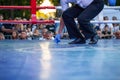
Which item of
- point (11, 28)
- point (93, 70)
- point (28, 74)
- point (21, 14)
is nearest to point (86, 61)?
point (93, 70)

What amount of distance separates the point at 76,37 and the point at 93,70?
240cm

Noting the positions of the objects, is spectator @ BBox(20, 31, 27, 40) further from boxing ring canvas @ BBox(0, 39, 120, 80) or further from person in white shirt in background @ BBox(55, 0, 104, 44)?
boxing ring canvas @ BBox(0, 39, 120, 80)

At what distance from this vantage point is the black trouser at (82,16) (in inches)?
185

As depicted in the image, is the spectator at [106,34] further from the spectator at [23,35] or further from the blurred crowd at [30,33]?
the spectator at [23,35]

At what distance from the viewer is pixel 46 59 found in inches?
124

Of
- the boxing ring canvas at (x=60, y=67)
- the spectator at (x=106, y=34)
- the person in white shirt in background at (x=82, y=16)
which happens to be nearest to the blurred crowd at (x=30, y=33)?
the spectator at (x=106, y=34)

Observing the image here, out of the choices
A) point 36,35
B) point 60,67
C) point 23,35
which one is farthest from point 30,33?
point 60,67

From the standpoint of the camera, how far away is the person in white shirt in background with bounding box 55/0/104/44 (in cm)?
469

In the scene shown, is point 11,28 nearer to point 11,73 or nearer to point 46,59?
point 46,59

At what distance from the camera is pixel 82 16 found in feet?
15.3

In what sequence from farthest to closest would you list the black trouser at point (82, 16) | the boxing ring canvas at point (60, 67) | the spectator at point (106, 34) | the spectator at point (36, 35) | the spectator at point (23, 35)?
the spectator at point (106, 34), the spectator at point (36, 35), the spectator at point (23, 35), the black trouser at point (82, 16), the boxing ring canvas at point (60, 67)

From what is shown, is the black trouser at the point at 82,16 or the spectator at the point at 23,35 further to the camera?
the spectator at the point at 23,35

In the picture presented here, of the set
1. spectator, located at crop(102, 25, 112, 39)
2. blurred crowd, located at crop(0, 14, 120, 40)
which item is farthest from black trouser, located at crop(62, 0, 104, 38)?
spectator, located at crop(102, 25, 112, 39)

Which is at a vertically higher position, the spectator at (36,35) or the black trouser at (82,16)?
the black trouser at (82,16)
